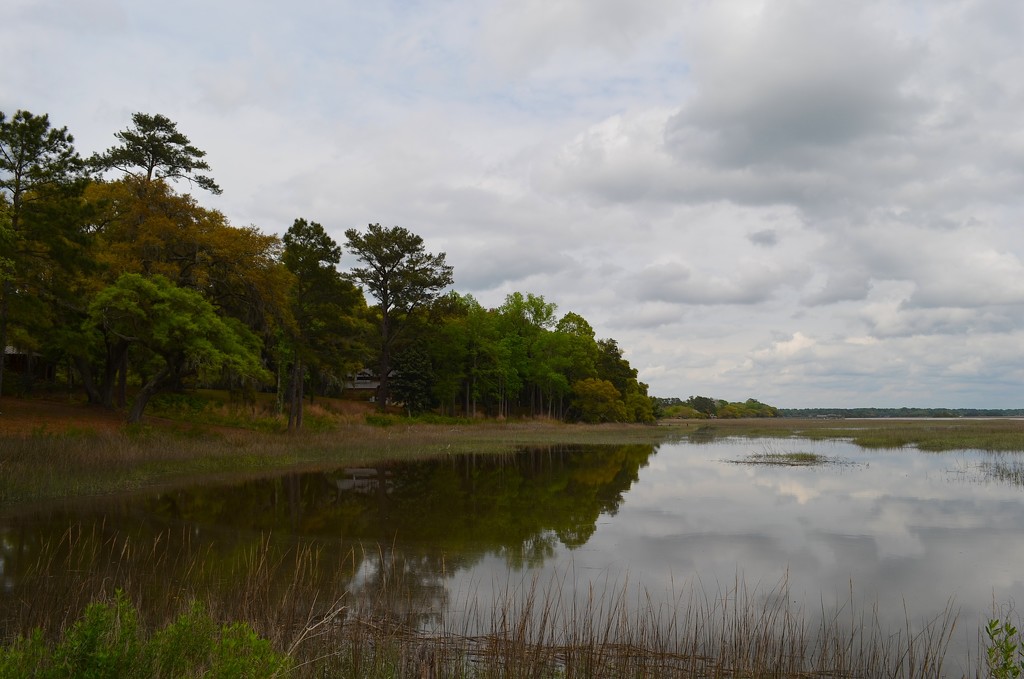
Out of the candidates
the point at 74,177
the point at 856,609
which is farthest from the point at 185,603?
the point at 74,177

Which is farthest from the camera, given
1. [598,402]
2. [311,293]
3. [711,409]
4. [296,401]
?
[711,409]

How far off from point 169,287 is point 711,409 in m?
163

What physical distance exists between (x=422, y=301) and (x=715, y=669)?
2261 inches

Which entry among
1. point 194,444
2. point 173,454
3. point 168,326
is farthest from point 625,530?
point 168,326

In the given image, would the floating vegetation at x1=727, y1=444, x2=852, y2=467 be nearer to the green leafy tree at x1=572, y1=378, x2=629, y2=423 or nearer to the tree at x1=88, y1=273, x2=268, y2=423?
the tree at x1=88, y1=273, x2=268, y2=423

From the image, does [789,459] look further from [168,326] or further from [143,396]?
[143,396]

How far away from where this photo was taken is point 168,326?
27.9 metres

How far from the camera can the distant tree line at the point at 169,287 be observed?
24.9 metres

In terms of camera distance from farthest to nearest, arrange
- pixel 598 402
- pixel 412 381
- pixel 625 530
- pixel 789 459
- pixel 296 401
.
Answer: pixel 598 402
pixel 412 381
pixel 296 401
pixel 789 459
pixel 625 530

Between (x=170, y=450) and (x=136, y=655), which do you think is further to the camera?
(x=170, y=450)

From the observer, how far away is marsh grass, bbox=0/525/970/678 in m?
6.41

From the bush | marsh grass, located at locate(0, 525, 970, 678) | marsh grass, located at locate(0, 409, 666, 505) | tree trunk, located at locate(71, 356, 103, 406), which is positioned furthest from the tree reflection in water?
tree trunk, located at locate(71, 356, 103, 406)

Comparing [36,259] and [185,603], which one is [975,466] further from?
[36,259]

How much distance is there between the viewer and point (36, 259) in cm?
2622
